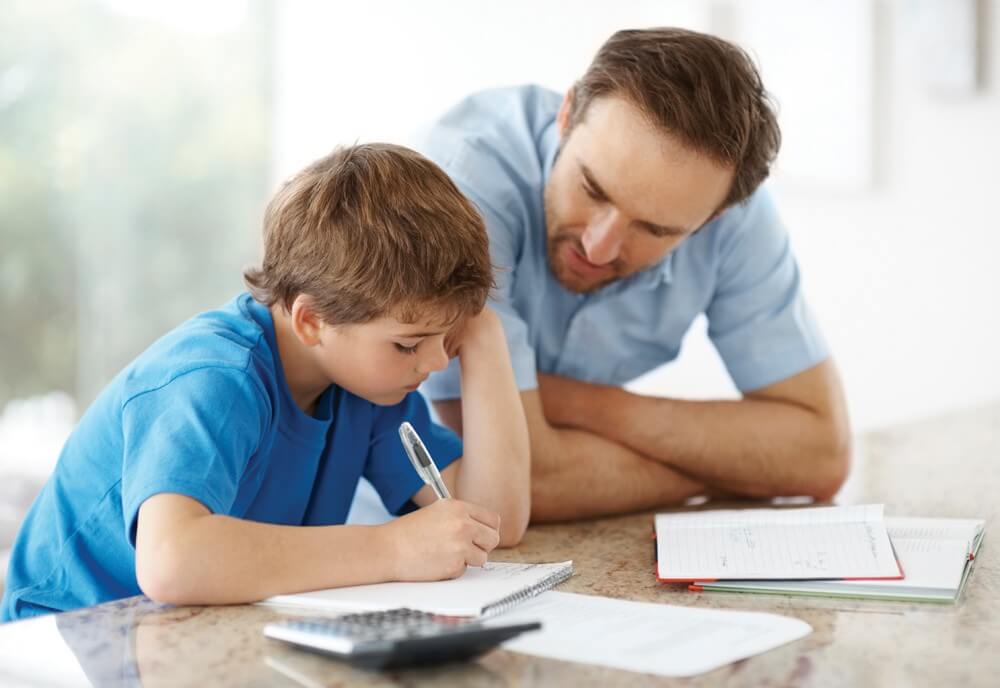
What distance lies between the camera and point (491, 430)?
1.28m

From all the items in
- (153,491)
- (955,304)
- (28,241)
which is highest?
(153,491)

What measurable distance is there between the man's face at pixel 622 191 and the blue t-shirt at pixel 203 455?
0.31 m

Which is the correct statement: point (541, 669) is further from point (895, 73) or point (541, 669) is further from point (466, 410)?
point (895, 73)

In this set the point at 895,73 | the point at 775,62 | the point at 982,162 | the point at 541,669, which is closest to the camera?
the point at 541,669

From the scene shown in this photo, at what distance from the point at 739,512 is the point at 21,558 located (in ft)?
2.76

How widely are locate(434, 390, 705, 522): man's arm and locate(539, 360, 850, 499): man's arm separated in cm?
3

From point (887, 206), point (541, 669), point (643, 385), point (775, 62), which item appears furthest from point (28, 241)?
point (541, 669)

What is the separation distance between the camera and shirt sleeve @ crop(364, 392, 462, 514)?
134 centimetres

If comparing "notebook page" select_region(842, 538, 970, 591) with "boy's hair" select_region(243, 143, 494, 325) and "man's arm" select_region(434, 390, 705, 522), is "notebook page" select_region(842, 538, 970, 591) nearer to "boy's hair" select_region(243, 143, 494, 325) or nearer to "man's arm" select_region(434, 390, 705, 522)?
"man's arm" select_region(434, 390, 705, 522)

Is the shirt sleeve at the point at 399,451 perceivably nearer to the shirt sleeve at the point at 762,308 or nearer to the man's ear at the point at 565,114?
the man's ear at the point at 565,114

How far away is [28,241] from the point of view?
12.1ft

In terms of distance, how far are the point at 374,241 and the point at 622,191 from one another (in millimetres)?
383

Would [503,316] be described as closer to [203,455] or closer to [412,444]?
[412,444]

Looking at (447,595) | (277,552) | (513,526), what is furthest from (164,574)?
(513,526)
